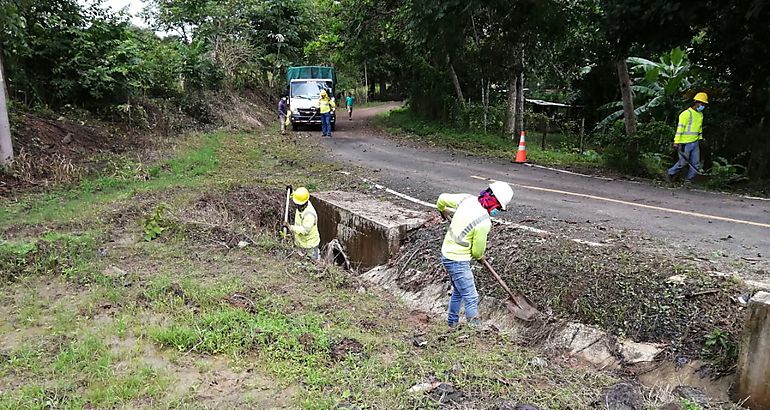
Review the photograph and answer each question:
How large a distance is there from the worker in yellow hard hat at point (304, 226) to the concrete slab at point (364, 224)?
78cm

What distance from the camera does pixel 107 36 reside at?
54.2 feet

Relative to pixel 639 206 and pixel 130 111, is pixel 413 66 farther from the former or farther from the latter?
pixel 639 206

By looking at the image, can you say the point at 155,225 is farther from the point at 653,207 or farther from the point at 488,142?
the point at 488,142

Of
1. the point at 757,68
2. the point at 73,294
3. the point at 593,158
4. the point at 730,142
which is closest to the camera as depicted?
the point at 73,294

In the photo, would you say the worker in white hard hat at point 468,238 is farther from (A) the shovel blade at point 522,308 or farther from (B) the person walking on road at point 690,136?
(B) the person walking on road at point 690,136

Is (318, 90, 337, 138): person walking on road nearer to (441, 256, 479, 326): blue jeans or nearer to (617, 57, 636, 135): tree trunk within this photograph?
(617, 57, 636, 135): tree trunk

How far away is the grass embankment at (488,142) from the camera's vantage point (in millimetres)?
14492

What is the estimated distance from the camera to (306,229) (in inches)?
322

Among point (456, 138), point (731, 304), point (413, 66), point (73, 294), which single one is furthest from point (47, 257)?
point (413, 66)

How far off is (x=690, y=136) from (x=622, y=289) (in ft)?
22.3

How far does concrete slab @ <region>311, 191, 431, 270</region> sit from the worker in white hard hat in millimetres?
2187

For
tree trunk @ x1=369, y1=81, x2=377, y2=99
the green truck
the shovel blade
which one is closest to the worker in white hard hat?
the shovel blade

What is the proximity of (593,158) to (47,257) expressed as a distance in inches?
489

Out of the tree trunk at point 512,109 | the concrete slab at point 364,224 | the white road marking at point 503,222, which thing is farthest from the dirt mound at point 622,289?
the tree trunk at point 512,109
